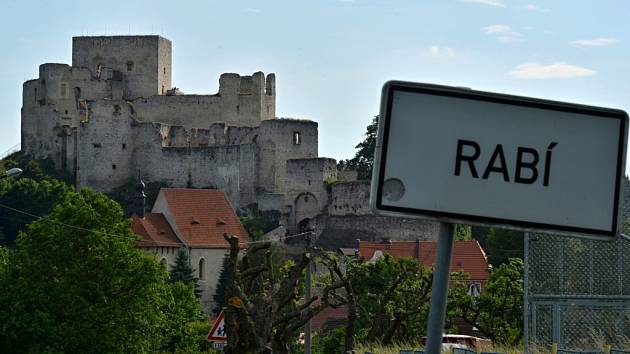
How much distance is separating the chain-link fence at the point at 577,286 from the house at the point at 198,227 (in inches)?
2137

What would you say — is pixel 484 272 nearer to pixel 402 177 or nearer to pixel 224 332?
pixel 224 332

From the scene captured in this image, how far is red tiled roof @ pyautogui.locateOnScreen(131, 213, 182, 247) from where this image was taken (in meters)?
69.0

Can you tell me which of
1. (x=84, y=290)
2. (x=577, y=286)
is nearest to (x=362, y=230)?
(x=84, y=290)

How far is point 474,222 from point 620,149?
38cm

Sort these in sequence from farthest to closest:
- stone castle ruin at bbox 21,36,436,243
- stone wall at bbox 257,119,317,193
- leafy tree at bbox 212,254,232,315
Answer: stone wall at bbox 257,119,317,193 < stone castle ruin at bbox 21,36,436,243 < leafy tree at bbox 212,254,232,315

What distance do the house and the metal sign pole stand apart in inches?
2605

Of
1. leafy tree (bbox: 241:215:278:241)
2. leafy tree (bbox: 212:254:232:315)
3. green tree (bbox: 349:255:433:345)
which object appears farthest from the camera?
leafy tree (bbox: 241:215:278:241)

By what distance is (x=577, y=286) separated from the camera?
15547mm

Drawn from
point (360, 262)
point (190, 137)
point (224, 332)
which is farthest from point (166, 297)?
point (190, 137)

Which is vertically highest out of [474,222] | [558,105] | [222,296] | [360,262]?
[558,105]

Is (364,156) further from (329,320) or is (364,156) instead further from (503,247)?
(329,320)

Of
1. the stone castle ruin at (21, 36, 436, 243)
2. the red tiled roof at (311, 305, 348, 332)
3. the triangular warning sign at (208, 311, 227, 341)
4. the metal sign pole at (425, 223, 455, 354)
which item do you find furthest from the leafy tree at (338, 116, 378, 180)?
the metal sign pole at (425, 223, 455, 354)

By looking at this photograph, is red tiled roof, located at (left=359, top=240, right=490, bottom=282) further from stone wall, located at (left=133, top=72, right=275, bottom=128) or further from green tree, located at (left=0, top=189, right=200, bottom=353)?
green tree, located at (left=0, top=189, right=200, bottom=353)

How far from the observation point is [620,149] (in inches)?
136
